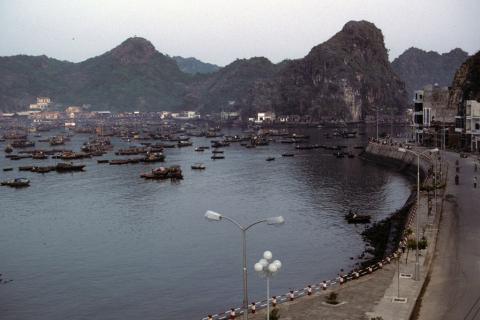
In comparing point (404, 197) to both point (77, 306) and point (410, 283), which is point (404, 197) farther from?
point (77, 306)

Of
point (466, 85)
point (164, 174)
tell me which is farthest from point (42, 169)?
point (466, 85)

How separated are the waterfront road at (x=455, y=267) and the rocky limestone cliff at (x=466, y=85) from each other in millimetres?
55568

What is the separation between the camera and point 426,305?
34219 millimetres

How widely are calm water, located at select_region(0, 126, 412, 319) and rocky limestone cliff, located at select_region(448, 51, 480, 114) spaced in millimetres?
24205

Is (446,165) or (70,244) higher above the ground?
(446,165)

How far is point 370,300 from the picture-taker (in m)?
35.2

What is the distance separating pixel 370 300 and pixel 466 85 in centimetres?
10321

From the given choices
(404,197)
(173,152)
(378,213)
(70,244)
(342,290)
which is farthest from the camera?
(173,152)

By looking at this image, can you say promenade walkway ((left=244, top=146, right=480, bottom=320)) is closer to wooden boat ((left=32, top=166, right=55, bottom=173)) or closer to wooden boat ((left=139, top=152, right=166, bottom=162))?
wooden boat ((left=32, top=166, right=55, bottom=173))

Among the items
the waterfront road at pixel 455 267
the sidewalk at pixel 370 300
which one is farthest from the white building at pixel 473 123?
the sidewalk at pixel 370 300

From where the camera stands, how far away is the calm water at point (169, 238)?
47.7 m

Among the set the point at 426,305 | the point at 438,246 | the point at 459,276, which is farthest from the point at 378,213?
the point at 426,305

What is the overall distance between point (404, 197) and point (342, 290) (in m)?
56.7

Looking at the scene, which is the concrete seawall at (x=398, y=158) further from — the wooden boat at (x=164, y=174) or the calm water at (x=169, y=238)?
the wooden boat at (x=164, y=174)
